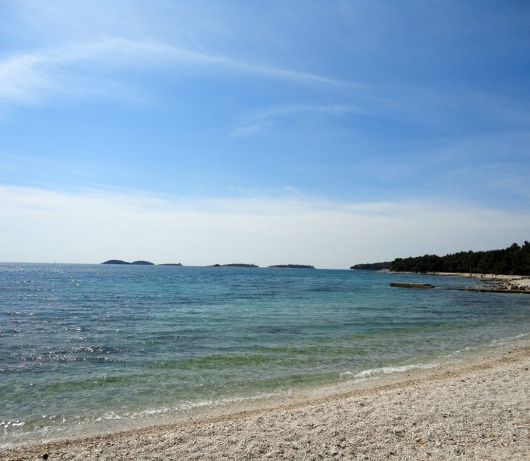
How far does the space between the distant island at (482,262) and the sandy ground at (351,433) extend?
12060 centimetres

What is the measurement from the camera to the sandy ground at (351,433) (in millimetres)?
8102

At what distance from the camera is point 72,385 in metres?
14.1

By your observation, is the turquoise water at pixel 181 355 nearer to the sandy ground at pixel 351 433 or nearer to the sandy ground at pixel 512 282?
the sandy ground at pixel 351 433

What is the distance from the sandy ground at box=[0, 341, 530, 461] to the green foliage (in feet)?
396

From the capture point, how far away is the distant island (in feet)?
398

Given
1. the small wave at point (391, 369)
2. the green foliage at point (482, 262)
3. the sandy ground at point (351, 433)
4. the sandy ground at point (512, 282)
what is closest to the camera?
the sandy ground at point (351, 433)

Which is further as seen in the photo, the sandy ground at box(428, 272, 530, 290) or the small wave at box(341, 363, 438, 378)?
the sandy ground at box(428, 272, 530, 290)

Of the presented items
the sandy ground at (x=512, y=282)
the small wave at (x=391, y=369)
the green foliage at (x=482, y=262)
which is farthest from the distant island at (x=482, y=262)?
the small wave at (x=391, y=369)

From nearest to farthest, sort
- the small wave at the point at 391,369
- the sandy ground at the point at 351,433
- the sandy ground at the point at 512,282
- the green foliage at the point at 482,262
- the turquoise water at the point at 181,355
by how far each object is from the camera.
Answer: the sandy ground at the point at 351,433, the turquoise water at the point at 181,355, the small wave at the point at 391,369, the sandy ground at the point at 512,282, the green foliage at the point at 482,262

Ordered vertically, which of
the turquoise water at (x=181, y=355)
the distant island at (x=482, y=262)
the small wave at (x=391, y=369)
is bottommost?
the turquoise water at (x=181, y=355)

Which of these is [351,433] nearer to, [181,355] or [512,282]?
[181,355]

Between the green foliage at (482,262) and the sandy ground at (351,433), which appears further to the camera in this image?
the green foliage at (482,262)

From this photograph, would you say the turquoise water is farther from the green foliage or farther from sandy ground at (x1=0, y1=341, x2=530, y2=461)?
the green foliage

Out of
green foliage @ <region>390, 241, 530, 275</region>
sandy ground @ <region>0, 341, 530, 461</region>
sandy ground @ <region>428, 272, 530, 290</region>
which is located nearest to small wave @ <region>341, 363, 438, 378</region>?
sandy ground @ <region>0, 341, 530, 461</region>
